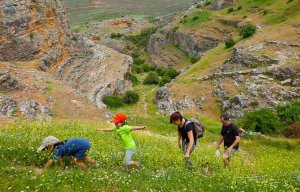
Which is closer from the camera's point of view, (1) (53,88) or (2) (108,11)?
(1) (53,88)

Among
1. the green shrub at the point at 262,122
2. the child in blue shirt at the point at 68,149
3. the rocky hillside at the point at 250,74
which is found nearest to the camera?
the child in blue shirt at the point at 68,149

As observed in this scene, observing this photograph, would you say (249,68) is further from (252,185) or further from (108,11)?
(108,11)

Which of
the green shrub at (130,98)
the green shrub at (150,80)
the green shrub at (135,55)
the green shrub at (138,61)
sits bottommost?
the green shrub at (135,55)

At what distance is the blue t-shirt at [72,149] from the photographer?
1066 cm

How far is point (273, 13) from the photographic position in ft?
174

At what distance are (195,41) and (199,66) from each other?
1754 centimetres

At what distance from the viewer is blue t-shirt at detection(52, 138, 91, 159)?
35.0ft

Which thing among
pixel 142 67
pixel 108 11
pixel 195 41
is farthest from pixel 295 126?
pixel 108 11

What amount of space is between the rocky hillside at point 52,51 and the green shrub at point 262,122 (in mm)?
14223

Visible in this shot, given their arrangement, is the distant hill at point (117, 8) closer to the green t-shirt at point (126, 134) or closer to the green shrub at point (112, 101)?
the green shrub at point (112, 101)

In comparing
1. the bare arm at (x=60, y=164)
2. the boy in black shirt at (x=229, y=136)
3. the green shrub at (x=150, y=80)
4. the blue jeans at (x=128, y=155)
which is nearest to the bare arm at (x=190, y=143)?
the blue jeans at (x=128, y=155)

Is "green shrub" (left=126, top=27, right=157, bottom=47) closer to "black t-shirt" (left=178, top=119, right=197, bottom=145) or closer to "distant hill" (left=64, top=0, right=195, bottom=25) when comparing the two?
"distant hill" (left=64, top=0, right=195, bottom=25)

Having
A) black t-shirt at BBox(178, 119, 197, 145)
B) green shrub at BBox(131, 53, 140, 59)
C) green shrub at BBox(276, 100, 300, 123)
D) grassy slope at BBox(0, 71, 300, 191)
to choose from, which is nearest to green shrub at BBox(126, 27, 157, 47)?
green shrub at BBox(131, 53, 140, 59)

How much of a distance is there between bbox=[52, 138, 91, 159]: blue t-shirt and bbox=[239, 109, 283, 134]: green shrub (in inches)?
824
